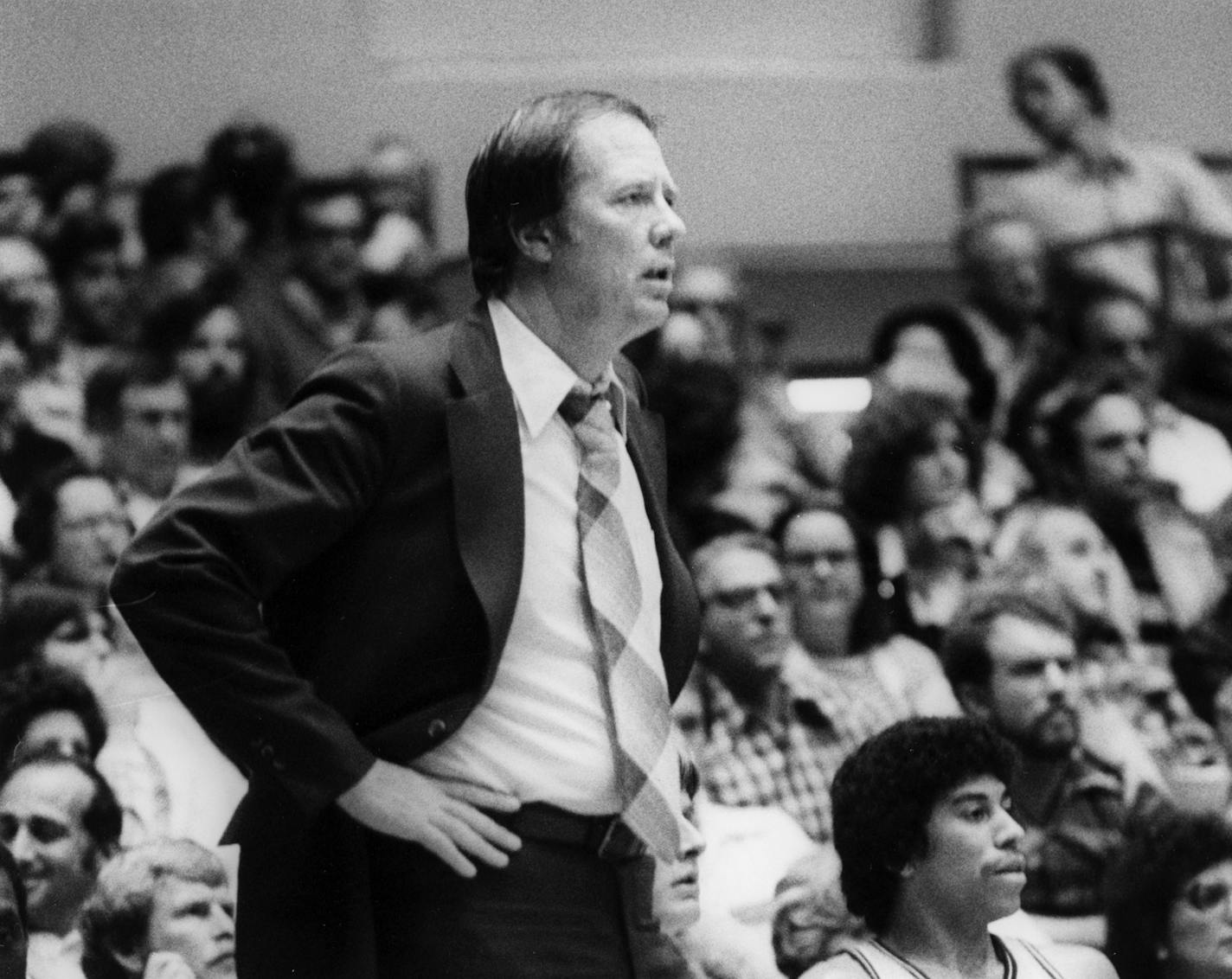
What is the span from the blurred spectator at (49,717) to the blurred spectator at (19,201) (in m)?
1.18

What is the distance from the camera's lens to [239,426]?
3590 millimetres

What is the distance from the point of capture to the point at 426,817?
1.65m

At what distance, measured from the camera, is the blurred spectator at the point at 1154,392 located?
3.84 metres

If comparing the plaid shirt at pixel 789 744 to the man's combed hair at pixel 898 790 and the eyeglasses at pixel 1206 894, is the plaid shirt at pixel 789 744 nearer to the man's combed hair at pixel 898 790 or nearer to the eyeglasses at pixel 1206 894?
A: the eyeglasses at pixel 1206 894

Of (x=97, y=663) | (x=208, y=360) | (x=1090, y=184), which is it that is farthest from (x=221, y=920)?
(x=1090, y=184)

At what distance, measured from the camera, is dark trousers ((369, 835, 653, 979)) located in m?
1.67

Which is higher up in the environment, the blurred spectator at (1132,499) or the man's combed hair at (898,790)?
the man's combed hair at (898,790)

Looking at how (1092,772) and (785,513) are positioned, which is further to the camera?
(785,513)

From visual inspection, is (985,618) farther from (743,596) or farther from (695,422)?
(695,422)

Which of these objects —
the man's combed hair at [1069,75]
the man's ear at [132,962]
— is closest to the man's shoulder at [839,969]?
the man's ear at [132,962]

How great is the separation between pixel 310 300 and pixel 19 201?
20.2 inches

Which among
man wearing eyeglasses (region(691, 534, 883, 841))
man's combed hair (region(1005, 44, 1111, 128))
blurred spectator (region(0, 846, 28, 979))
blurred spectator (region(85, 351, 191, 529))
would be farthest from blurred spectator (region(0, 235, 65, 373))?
man's combed hair (region(1005, 44, 1111, 128))

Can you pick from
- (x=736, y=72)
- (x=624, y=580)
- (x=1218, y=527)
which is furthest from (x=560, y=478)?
(x=736, y=72)

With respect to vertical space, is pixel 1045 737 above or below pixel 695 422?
below
